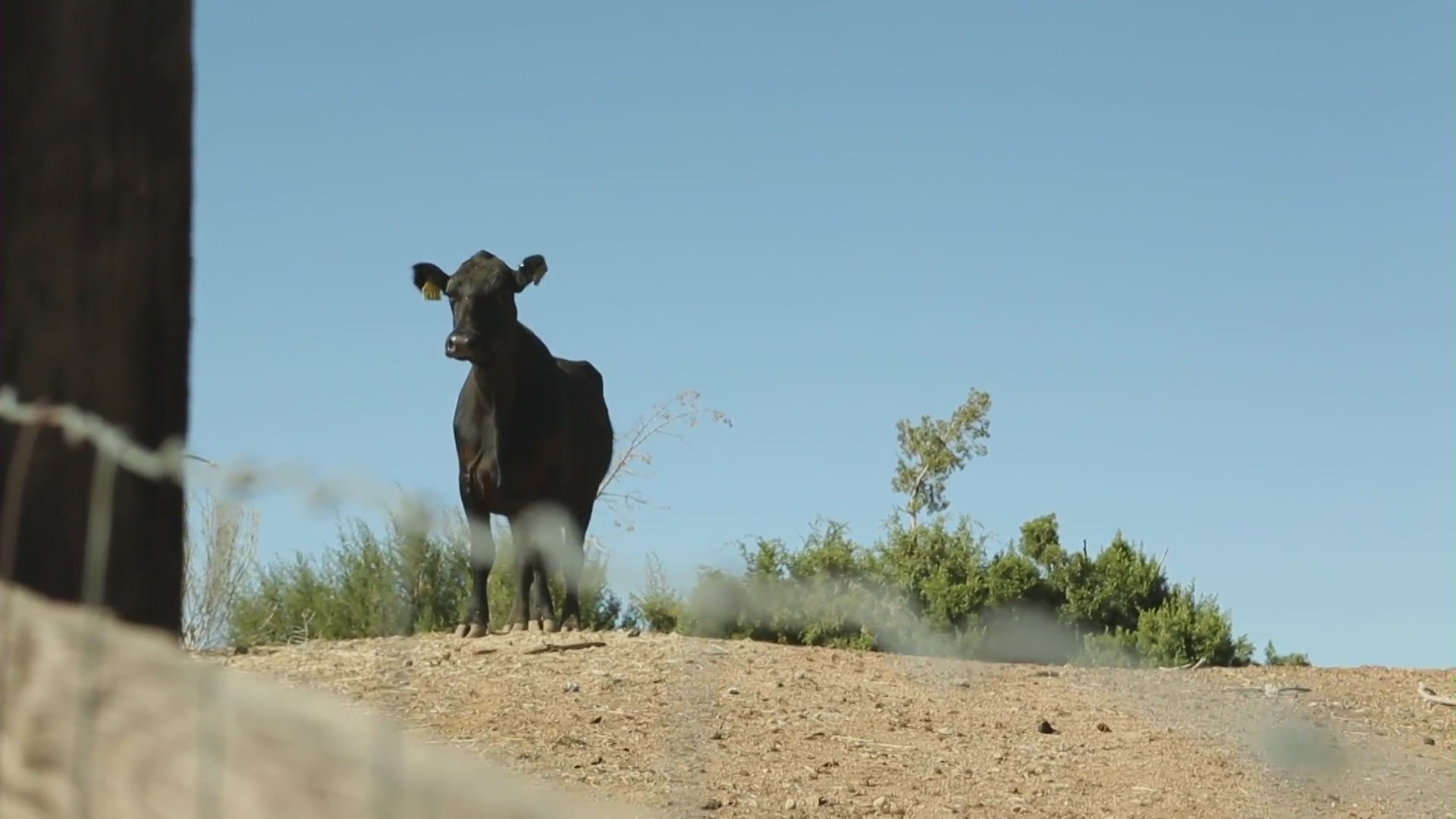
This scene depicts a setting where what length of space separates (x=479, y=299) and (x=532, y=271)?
0.90 meters

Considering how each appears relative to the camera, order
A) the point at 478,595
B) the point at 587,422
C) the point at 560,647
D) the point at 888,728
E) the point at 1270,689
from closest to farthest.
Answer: the point at 888,728
the point at 560,647
the point at 1270,689
the point at 478,595
the point at 587,422

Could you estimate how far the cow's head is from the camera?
13148mm

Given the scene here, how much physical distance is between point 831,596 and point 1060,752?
7.77 m

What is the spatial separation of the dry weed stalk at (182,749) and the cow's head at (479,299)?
1104 centimetres

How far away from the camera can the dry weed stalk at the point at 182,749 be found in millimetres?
1589

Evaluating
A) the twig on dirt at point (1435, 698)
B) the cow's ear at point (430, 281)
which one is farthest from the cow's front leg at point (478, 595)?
the twig on dirt at point (1435, 698)

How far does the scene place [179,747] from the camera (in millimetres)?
1797

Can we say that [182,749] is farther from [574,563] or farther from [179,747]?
[574,563]

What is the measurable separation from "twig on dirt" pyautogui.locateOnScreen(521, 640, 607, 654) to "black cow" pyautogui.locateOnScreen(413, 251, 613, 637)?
51.4 inches

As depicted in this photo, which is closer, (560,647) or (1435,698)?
(560,647)

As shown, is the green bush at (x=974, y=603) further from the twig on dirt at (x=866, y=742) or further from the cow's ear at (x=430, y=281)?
the twig on dirt at (x=866, y=742)

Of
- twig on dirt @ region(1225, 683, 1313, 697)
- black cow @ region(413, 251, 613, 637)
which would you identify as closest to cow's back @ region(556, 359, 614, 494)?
black cow @ region(413, 251, 613, 637)

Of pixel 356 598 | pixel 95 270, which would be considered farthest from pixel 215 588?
pixel 95 270

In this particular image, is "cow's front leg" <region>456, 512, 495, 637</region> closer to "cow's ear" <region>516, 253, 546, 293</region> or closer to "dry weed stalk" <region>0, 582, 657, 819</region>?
"cow's ear" <region>516, 253, 546, 293</region>
